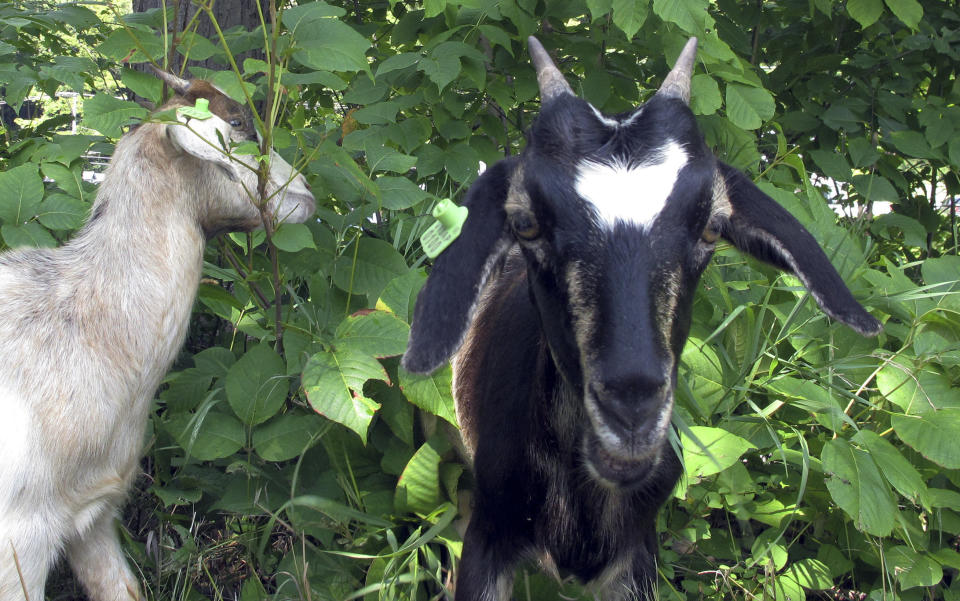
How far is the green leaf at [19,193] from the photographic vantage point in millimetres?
2809

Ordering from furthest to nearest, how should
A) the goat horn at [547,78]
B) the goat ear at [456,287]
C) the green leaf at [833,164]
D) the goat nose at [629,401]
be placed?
the green leaf at [833,164] < the goat horn at [547,78] < the goat ear at [456,287] < the goat nose at [629,401]

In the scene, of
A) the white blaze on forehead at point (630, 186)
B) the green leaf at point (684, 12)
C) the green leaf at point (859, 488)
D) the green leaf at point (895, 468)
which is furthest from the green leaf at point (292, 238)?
the green leaf at point (895, 468)

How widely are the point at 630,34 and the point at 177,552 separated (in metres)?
2.28

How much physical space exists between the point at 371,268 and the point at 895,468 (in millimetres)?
1890

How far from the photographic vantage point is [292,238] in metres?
2.67

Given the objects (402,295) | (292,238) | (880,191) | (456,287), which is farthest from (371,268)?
(880,191)

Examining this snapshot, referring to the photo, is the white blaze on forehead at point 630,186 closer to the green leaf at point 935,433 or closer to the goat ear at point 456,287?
the goat ear at point 456,287

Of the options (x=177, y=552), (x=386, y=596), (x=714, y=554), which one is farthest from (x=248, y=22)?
(x=714, y=554)

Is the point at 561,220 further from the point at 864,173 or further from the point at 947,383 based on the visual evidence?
the point at 864,173

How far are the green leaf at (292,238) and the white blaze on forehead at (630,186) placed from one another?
3.57ft

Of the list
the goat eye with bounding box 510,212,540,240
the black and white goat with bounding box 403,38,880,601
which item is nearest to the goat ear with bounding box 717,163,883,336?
the black and white goat with bounding box 403,38,880,601

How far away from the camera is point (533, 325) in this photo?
7.93ft

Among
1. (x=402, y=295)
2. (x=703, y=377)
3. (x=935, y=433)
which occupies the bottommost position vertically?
(x=703, y=377)

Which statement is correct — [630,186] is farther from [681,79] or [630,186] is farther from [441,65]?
[441,65]
